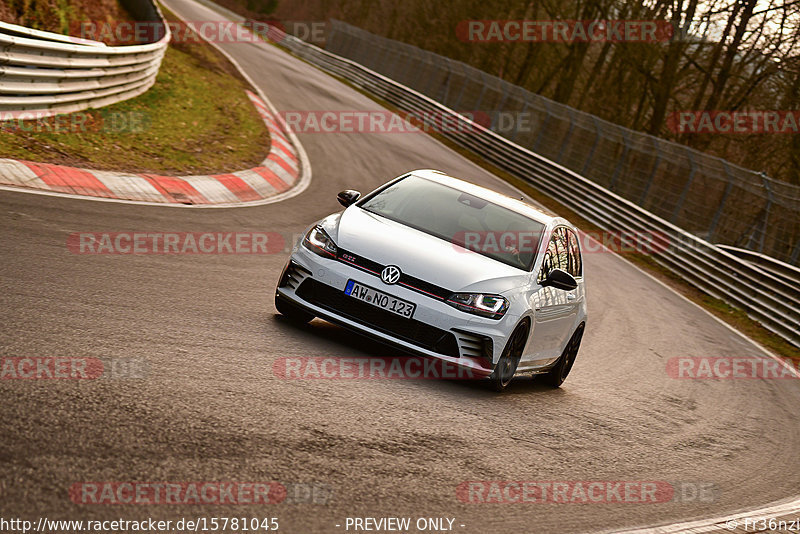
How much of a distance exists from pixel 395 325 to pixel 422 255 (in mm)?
638

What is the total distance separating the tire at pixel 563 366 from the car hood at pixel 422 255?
180 cm

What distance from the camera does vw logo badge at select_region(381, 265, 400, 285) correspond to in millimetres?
7379

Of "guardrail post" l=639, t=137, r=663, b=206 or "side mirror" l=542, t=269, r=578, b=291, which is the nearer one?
"side mirror" l=542, t=269, r=578, b=291

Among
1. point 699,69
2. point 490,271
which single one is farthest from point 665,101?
point 490,271

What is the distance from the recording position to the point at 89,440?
434cm

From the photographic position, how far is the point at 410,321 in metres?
7.32

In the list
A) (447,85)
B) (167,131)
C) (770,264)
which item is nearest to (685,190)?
(770,264)

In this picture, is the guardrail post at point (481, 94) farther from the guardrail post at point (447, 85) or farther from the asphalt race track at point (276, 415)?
the asphalt race track at point (276, 415)

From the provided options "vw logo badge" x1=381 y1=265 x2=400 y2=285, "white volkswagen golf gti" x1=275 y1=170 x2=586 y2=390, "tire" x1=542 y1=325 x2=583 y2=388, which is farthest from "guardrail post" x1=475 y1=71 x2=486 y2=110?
"vw logo badge" x1=381 y1=265 x2=400 y2=285

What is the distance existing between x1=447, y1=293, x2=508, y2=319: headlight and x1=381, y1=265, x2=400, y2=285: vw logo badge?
17.2 inches

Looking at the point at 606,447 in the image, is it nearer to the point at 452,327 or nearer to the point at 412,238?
the point at 452,327

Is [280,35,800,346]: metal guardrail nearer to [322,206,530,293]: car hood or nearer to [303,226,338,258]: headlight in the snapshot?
[322,206,530,293]: car hood

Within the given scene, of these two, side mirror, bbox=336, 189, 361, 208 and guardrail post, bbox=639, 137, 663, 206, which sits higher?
side mirror, bbox=336, 189, 361, 208

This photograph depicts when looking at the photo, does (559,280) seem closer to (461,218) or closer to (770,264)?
(461,218)
